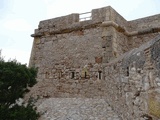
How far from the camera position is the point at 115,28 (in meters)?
6.34

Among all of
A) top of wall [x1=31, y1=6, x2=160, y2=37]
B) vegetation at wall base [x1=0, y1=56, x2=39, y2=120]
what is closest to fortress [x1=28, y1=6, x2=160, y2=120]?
top of wall [x1=31, y1=6, x2=160, y2=37]

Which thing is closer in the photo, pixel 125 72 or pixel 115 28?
pixel 125 72

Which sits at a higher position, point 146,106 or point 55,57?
point 55,57

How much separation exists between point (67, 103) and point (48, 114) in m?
0.66

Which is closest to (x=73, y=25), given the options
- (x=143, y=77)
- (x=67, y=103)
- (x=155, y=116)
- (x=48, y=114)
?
(x=67, y=103)

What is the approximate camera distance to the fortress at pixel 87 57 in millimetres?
4874

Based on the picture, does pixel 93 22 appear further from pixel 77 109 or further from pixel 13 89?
pixel 13 89

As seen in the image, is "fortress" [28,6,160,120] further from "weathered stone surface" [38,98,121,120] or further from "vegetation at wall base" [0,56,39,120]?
"vegetation at wall base" [0,56,39,120]

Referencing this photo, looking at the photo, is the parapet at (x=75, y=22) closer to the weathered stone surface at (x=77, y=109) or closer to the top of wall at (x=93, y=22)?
the top of wall at (x=93, y=22)

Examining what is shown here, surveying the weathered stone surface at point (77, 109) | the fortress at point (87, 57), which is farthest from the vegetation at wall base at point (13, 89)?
the fortress at point (87, 57)

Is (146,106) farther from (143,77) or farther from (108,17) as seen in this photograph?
(108,17)

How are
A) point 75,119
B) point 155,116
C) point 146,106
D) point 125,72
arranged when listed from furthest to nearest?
point 75,119 < point 125,72 < point 146,106 < point 155,116

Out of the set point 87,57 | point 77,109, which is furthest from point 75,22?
point 77,109

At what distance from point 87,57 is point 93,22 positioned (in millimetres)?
1113
